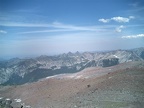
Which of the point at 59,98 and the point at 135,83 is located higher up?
the point at 135,83

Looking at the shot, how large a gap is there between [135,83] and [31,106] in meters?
29.5

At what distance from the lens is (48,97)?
176ft

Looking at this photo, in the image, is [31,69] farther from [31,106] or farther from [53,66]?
[31,106]

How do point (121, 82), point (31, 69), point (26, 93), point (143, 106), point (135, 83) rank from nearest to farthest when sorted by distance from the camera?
point (143, 106)
point (135, 83)
point (121, 82)
point (26, 93)
point (31, 69)

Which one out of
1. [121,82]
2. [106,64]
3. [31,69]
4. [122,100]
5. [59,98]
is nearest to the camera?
[122,100]

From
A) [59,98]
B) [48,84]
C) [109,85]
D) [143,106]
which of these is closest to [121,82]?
[109,85]

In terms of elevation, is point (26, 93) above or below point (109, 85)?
below

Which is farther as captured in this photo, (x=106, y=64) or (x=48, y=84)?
(x=106, y=64)

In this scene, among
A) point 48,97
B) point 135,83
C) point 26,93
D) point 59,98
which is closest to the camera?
point 135,83

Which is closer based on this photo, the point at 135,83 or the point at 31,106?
the point at 135,83

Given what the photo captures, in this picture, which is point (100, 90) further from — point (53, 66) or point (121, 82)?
point (53, 66)

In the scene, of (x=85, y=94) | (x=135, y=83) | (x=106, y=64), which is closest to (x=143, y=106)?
(x=135, y=83)

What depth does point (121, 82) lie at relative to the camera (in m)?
45.0

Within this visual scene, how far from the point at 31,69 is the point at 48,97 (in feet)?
450
